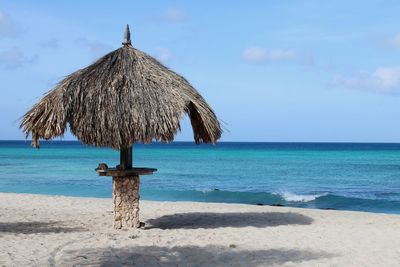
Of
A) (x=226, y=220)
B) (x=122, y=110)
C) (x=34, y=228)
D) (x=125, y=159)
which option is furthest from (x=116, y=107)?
(x=226, y=220)

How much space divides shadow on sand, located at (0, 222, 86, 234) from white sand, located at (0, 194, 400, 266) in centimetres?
1

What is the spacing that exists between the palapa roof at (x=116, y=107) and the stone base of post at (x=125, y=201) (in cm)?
72

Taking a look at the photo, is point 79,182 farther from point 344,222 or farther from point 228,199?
point 344,222

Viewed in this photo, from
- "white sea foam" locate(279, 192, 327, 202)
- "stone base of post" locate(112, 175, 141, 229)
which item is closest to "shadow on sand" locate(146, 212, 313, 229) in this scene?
"stone base of post" locate(112, 175, 141, 229)

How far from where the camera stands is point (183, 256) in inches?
280

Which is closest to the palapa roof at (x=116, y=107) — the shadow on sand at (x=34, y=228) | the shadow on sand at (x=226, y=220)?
the shadow on sand at (x=34, y=228)

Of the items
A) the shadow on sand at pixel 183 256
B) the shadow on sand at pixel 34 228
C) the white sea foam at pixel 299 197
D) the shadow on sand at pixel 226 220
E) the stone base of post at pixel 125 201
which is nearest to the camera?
the shadow on sand at pixel 183 256

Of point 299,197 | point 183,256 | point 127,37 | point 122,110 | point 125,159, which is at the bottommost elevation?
point 299,197

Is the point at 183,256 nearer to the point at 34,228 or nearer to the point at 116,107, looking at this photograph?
the point at 116,107

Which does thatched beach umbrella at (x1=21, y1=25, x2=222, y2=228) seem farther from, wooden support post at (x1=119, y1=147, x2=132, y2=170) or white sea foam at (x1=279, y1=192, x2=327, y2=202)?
white sea foam at (x1=279, y1=192, x2=327, y2=202)

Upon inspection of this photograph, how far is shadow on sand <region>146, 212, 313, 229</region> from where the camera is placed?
9.88 m

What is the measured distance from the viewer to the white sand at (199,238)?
6.96 meters

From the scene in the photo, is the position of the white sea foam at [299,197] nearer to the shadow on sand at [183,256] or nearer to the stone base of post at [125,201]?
the stone base of post at [125,201]

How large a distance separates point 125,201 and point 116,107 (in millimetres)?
1574
